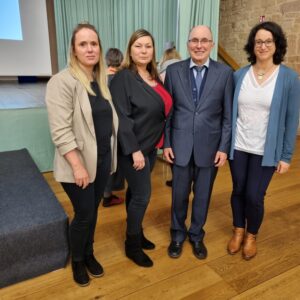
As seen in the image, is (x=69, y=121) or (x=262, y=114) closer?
(x=69, y=121)

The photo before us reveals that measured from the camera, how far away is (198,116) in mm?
1687

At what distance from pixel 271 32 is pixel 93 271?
1.69 metres

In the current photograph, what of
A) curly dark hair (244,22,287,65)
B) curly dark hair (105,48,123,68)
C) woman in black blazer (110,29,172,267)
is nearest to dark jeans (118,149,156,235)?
woman in black blazer (110,29,172,267)

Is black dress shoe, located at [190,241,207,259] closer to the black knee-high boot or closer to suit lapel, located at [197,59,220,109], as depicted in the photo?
the black knee-high boot

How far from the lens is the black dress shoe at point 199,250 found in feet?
6.32

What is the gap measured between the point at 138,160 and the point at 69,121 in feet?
1.44

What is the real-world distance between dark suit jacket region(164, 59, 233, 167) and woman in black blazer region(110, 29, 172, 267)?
10 centimetres

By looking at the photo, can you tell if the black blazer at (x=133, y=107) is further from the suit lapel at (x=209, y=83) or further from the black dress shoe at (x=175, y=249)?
the black dress shoe at (x=175, y=249)

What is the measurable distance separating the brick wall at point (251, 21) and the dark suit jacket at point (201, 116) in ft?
13.9

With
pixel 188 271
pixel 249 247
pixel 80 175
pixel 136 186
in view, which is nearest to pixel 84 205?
pixel 80 175

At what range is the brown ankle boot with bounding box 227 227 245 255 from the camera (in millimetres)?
1988

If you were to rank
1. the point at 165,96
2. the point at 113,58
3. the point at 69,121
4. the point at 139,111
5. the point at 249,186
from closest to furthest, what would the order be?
the point at 69,121 < the point at 139,111 < the point at 165,96 < the point at 249,186 < the point at 113,58

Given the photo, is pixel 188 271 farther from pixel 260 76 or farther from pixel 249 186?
pixel 260 76

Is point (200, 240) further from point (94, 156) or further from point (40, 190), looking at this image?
point (40, 190)
